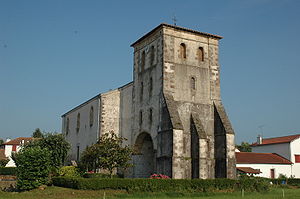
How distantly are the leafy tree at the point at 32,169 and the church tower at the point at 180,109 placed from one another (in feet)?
27.6

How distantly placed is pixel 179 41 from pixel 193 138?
8390 millimetres

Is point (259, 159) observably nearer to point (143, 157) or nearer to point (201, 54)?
point (143, 157)

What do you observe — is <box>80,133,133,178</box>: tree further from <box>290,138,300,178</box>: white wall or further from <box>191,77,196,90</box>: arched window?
<box>290,138,300,178</box>: white wall

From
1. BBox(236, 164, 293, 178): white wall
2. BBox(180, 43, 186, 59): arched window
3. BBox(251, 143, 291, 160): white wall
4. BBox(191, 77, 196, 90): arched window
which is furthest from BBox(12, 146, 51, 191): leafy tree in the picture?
BBox(251, 143, 291, 160): white wall

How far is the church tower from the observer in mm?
26406

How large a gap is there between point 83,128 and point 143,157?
398 inches

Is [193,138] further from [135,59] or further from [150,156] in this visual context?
[135,59]

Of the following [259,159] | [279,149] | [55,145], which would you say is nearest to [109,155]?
[55,145]

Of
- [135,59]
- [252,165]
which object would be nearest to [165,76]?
[135,59]

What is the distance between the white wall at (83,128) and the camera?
35.0 meters

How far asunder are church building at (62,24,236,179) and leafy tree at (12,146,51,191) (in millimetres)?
8495

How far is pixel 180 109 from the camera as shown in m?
28.0

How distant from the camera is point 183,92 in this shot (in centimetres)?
2881

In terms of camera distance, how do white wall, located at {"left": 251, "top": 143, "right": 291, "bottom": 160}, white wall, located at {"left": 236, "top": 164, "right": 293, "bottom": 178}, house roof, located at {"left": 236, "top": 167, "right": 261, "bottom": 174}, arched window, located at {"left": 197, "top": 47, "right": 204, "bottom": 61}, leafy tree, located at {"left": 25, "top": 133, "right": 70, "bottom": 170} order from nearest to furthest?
arched window, located at {"left": 197, "top": 47, "right": 204, "bottom": 61} < leafy tree, located at {"left": 25, "top": 133, "right": 70, "bottom": 170} < house roof, located at {"left": 236, "top": 167, "right": 261, "bottom": 174} < white wall, located at {"left": 236, "top": 164, "right": 293, "bottom": 178} < white wall, located at {"left": 251, "top": 143, "right": 291, "bottom": 160}
